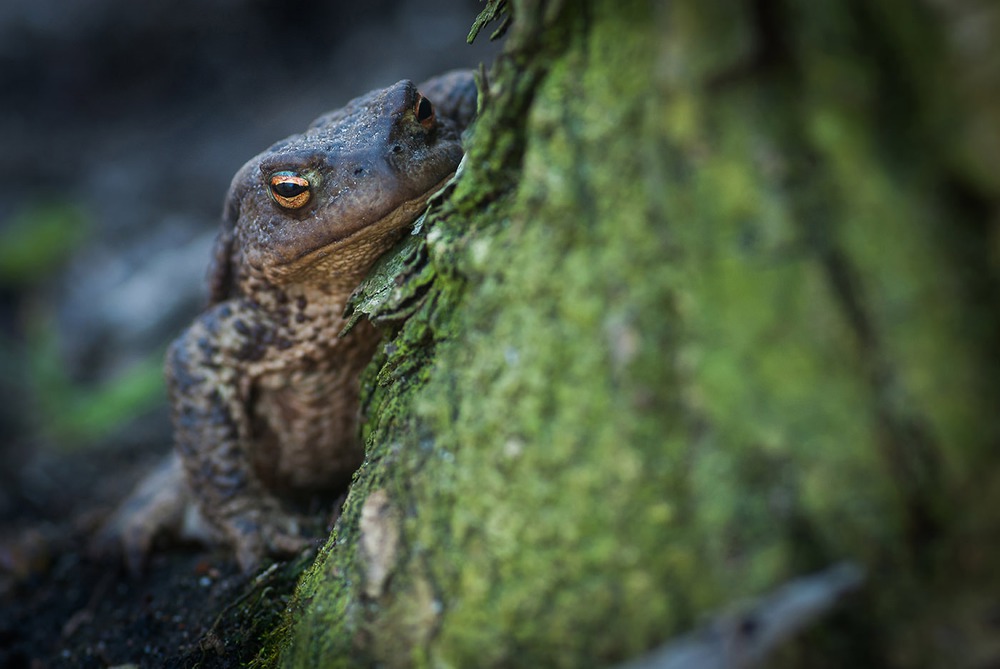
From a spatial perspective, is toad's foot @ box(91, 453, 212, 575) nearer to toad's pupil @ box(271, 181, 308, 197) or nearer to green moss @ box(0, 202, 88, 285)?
toad's pupil @ box(271, 181, 308, 197)

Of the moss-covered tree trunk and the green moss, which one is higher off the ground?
the green moss

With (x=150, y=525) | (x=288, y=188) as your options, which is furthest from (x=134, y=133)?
(x=288, y=188)

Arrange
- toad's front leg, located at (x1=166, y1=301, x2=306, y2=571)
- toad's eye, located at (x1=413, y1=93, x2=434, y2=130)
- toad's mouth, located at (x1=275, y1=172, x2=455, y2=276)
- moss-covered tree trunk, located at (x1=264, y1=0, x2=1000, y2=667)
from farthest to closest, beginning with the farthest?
toad's front leg, located at (x1=166, y1=301, x2=306, y2=571) → toad's eye, located at (x1=413, y1=93, x2=434, y2=130) → toad's mouth, located at (x1=275, y1=172, x2=455, y2=276) → moss-covered tree trunk, located at (x1=264, y1=0, x2=1000, y2=667)

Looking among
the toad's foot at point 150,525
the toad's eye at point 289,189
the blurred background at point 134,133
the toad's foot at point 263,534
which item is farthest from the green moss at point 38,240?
the toad's eye at point 289,189

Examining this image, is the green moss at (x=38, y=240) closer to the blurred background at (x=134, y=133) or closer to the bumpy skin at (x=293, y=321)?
the blurred background at (x=134, y=133)

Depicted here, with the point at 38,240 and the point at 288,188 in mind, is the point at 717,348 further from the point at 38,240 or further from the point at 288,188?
the point at 38,240

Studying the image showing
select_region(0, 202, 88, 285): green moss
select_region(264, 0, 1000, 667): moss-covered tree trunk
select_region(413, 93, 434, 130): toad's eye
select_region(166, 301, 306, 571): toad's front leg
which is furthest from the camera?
select_region(0, 202, 88, 285): green moss

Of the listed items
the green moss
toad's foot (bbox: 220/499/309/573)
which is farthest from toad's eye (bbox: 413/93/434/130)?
the green moss
